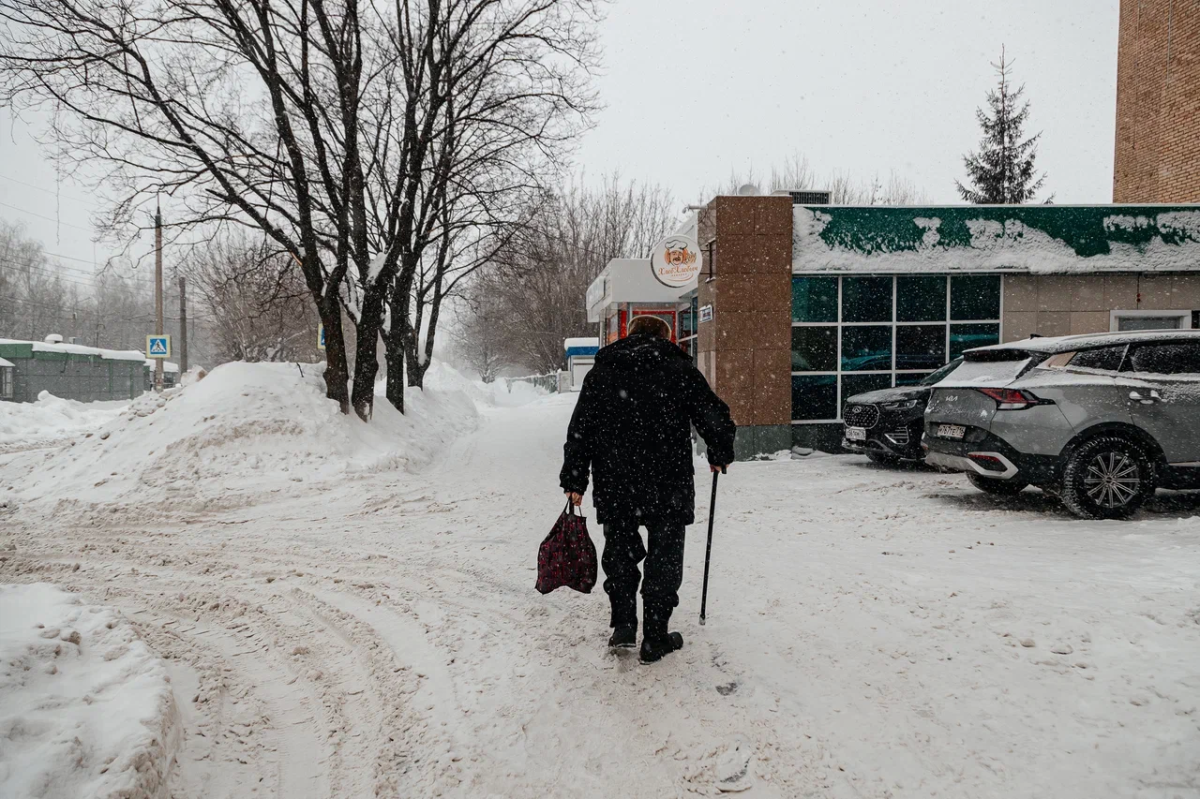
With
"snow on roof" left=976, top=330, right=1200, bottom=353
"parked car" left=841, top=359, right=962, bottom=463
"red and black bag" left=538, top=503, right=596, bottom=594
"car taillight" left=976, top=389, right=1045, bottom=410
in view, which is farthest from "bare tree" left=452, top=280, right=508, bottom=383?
"red and black bag" left=538, top=503, right=596, bottom=594

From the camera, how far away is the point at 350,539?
710 cm

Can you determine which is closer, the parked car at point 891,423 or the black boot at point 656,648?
the black boot at point 656,648

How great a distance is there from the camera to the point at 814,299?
1320cm

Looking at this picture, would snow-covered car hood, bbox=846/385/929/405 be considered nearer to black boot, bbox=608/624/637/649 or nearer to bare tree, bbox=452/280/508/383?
black boot, bbox=608/624/637/649

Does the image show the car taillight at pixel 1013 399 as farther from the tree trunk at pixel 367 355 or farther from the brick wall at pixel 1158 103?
the brick wall at pixel 1158 103

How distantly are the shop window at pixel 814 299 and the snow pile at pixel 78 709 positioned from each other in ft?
38.6

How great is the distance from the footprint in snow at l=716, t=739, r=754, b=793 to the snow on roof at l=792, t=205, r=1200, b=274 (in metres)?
11.4

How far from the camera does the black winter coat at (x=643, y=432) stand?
3.85m

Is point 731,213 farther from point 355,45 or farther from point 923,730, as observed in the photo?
point 923,730

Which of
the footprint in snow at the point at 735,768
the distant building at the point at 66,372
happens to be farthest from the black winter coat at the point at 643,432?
the distant building at the point at 66,372

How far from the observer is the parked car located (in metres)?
10.6

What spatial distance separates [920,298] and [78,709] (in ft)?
45.4

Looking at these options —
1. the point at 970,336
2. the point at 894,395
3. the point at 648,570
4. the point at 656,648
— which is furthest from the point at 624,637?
the point at 970,336

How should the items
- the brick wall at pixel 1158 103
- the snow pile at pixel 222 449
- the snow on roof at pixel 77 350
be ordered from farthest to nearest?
the snow on roof at pixel 77 350 → the brick wall at pixel 1158 103 → the snow pile at pixel 222 449
